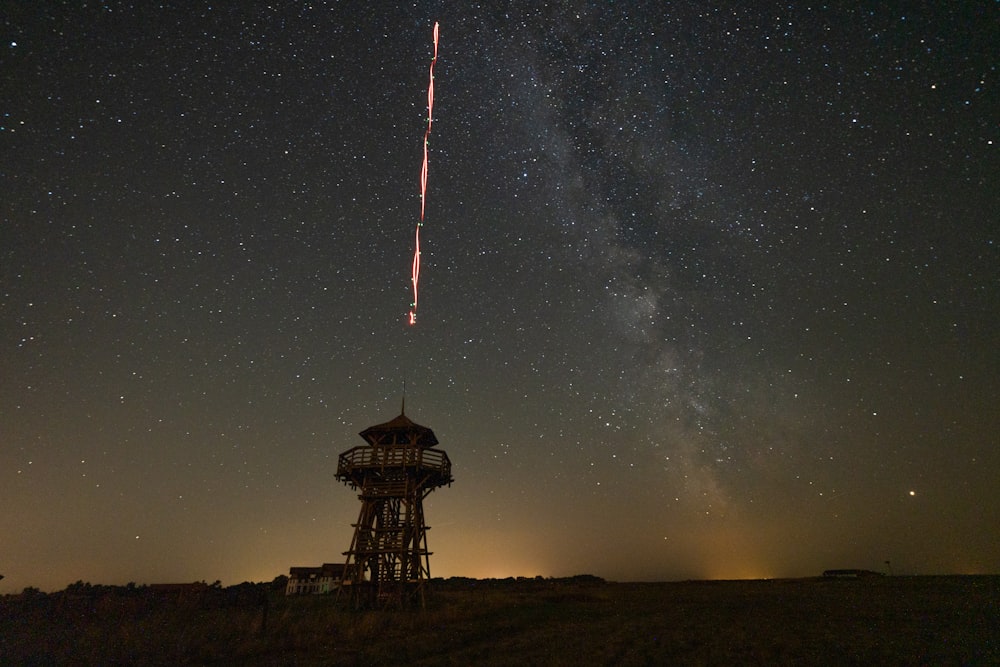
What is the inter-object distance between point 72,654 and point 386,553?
13.3 meters

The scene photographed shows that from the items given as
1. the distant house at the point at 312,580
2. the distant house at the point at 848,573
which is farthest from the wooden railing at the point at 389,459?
the distant house at the point at 848,573

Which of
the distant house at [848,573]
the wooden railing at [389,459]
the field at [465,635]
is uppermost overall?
the wooden railing at [389,459]

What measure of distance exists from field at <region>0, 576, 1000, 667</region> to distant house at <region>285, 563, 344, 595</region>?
16491 millimetres

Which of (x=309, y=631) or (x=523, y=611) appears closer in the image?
(x=309, y=631)

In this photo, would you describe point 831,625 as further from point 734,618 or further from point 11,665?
point 11,665

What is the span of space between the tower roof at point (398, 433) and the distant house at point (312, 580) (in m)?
15.7

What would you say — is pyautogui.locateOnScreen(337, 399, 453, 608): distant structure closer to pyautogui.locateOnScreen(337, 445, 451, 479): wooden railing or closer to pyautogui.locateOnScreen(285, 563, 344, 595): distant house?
pyautogui.locateOnScreen(337, 445, 451, 479): wooden railing

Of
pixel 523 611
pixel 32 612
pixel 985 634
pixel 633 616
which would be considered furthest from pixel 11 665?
pixel 985 634

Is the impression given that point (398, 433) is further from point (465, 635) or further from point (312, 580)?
point (312, 580)

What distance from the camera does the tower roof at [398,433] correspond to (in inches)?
997

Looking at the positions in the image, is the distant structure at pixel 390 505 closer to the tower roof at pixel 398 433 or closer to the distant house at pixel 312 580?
the tower roof at pixel 398 433

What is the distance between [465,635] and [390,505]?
36.0 ft

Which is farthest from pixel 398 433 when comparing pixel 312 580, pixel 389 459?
pixel 312 580

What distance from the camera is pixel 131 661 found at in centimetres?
1148
